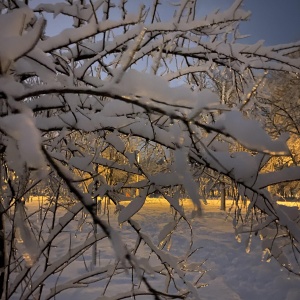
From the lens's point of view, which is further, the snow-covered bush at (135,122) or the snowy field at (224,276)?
the snowy field at (224,276)

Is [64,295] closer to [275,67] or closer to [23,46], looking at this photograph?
[275,67]

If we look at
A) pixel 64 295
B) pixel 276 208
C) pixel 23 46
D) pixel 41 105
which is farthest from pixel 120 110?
pixel 64 295

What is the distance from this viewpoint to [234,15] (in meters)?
1.66

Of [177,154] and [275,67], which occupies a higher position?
[275,67]

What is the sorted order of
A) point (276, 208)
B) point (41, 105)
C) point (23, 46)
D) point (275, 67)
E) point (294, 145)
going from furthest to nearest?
point (294, 145), point (275, 67), point (41, 105), point (276, 208), point (23, 46)

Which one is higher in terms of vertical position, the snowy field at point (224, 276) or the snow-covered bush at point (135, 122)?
the snow-covered bush at point (135, 122)

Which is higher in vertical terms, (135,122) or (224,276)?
(135,122)

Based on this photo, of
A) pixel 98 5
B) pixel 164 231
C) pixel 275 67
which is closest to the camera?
pixel 164 231

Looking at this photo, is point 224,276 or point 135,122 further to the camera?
point 224,276

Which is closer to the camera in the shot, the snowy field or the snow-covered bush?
the snow-covered bush

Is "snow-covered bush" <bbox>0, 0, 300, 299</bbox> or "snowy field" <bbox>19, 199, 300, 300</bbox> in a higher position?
"snow-covered bush" <bbox>0, 0, 300, 299</bbox>

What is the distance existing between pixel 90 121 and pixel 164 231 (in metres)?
0.70

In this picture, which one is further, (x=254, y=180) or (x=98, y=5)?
(x=98, y=5)

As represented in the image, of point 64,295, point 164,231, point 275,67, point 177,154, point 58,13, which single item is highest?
point 58,13
